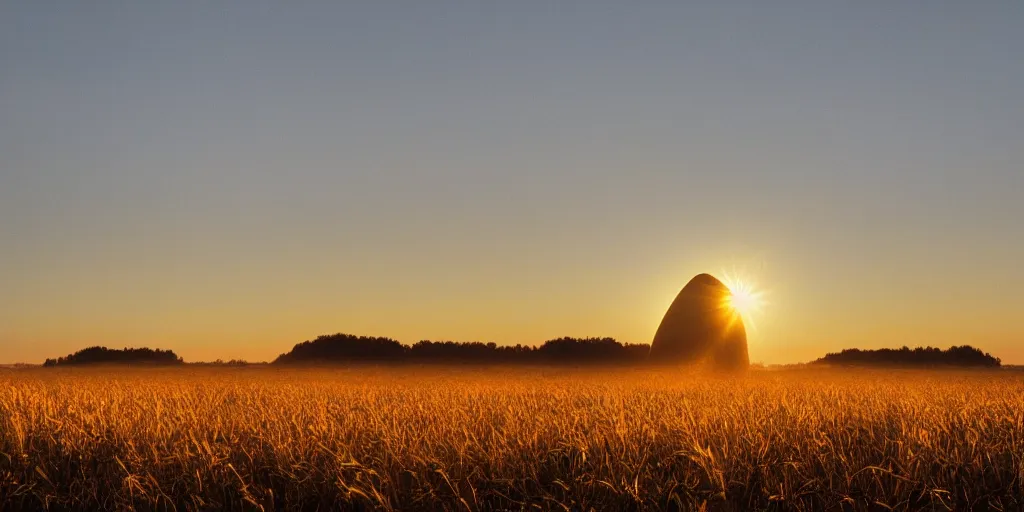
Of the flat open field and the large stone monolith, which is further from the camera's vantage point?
the large stone monolith

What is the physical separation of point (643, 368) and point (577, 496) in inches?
847

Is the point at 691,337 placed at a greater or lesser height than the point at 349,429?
greater

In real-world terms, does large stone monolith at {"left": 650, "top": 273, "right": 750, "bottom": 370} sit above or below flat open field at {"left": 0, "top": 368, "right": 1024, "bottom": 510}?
above

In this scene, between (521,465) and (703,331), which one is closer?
(521,465)

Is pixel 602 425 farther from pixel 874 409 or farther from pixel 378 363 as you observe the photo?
pixel 378 363

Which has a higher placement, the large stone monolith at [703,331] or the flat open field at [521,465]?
the large stone monolith at [703,331]

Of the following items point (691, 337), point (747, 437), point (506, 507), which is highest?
point (691, 337)

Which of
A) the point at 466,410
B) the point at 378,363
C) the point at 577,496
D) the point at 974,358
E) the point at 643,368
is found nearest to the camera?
the point at 577,496

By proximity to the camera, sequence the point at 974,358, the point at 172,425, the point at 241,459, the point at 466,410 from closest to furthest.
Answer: the point at 241,459, the point at 172,425, the point at 466,410, the point at 974,358

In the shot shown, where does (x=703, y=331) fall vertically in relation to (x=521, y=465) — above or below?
above

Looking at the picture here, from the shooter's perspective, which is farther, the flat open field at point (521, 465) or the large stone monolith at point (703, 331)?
the large stone monolith at point (703, 331)

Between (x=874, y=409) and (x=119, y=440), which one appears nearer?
(x=119, y=440)

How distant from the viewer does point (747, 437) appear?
5.05 meters

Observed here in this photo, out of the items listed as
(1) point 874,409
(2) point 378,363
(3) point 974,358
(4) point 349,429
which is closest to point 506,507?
(4) point 349,429
